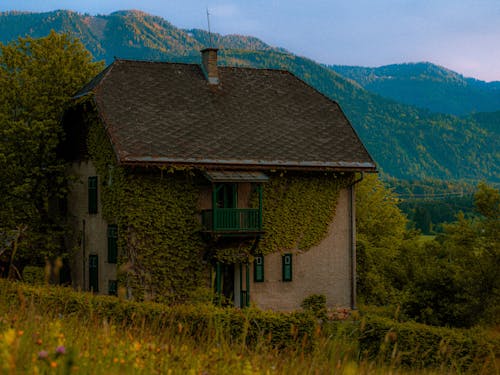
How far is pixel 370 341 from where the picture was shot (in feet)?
56.8

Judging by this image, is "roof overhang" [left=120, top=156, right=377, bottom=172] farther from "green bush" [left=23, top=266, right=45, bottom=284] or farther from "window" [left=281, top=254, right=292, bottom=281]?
"green bush" [left=23, top=266, right=45, bottom=284]

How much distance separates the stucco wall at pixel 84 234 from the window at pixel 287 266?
603 cm

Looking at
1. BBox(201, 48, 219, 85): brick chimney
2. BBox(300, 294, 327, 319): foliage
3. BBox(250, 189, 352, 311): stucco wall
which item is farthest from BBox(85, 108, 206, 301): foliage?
BBox(201, 48, 219, 85): brick chimney

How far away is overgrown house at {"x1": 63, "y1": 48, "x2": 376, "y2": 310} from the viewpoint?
Result: 25.1 meters

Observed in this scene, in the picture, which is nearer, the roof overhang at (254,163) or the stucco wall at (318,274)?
the roof overhang at (254,163)

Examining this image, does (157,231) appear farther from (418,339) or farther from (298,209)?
(418,339)

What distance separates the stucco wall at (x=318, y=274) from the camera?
2711cm

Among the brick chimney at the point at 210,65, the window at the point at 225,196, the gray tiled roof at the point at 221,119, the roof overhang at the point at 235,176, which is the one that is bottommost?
the window at the point at 225,196

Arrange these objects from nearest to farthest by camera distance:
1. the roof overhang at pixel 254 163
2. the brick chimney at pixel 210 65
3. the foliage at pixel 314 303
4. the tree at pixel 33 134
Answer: the roof overhang at pixel 254 163 < the foliage at pixel 314 303 < the tree at pixel 33 134 < the brick chimney at pixel 210 65

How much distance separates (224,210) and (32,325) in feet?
62.1

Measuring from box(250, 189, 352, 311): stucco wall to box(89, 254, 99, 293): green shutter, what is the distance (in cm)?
570

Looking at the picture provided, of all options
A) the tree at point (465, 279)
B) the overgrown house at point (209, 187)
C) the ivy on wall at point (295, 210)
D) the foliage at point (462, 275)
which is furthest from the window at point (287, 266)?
the tree at point (465, 279)

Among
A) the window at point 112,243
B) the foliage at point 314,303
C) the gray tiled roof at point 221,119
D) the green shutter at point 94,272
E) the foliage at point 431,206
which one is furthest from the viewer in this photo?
the foliage at point 431,206

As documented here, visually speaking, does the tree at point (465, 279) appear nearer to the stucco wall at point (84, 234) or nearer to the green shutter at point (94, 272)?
the stucco wall at point (84, 234)
